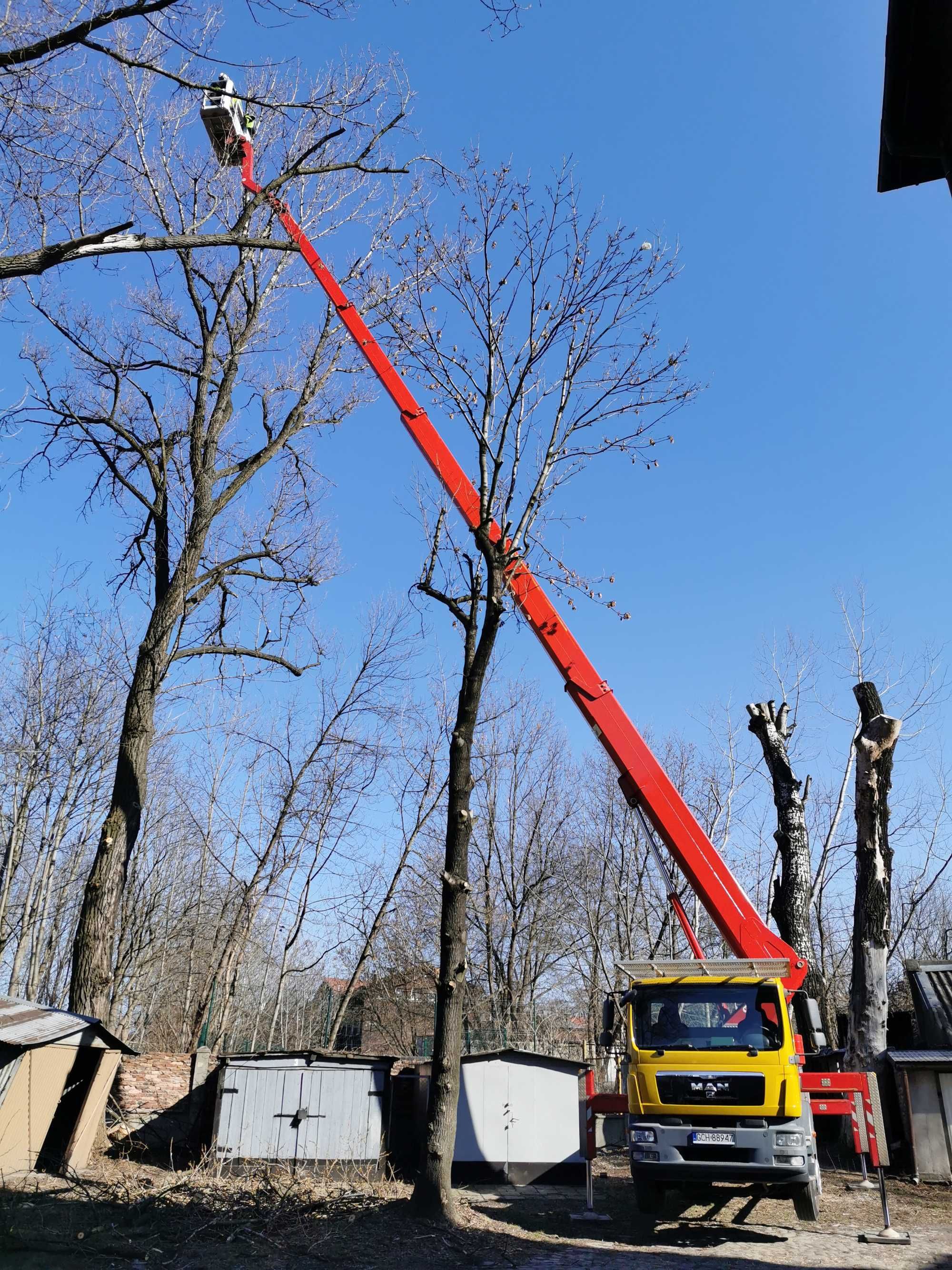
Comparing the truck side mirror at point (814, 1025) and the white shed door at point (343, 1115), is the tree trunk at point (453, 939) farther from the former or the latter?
the white shed door at point (343, 1115)

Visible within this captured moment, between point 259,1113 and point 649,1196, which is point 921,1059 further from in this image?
point 259,1113

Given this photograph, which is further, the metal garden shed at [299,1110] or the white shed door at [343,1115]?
the white shed door at [343,1115]

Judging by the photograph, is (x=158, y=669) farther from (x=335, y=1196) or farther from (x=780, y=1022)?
(x=780, y=1022)

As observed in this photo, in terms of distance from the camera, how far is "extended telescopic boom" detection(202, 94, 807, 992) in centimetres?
1046

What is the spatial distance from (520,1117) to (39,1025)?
23.5 ft

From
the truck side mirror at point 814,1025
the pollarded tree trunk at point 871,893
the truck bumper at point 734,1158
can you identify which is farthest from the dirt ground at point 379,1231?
the pollarded tree trunk at point 871,893

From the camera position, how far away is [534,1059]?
1420cm

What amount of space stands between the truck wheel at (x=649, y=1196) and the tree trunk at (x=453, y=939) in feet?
6.68

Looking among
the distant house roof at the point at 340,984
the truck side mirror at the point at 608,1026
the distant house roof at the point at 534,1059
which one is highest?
the distant house roof at the point at 340,984

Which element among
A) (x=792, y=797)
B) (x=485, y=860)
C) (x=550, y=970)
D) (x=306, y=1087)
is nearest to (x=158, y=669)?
(x=306, y=1087)

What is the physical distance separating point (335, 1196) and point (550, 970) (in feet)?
76.9

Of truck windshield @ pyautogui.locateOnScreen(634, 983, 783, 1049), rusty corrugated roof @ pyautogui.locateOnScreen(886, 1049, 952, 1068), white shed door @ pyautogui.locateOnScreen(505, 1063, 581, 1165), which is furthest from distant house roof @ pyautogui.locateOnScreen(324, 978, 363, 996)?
truck windshield @ pyautogui.locateOnScreen(634, 983, 783, 1049)

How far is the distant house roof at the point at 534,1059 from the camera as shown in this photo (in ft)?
46.1

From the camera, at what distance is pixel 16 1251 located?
21.5ft
